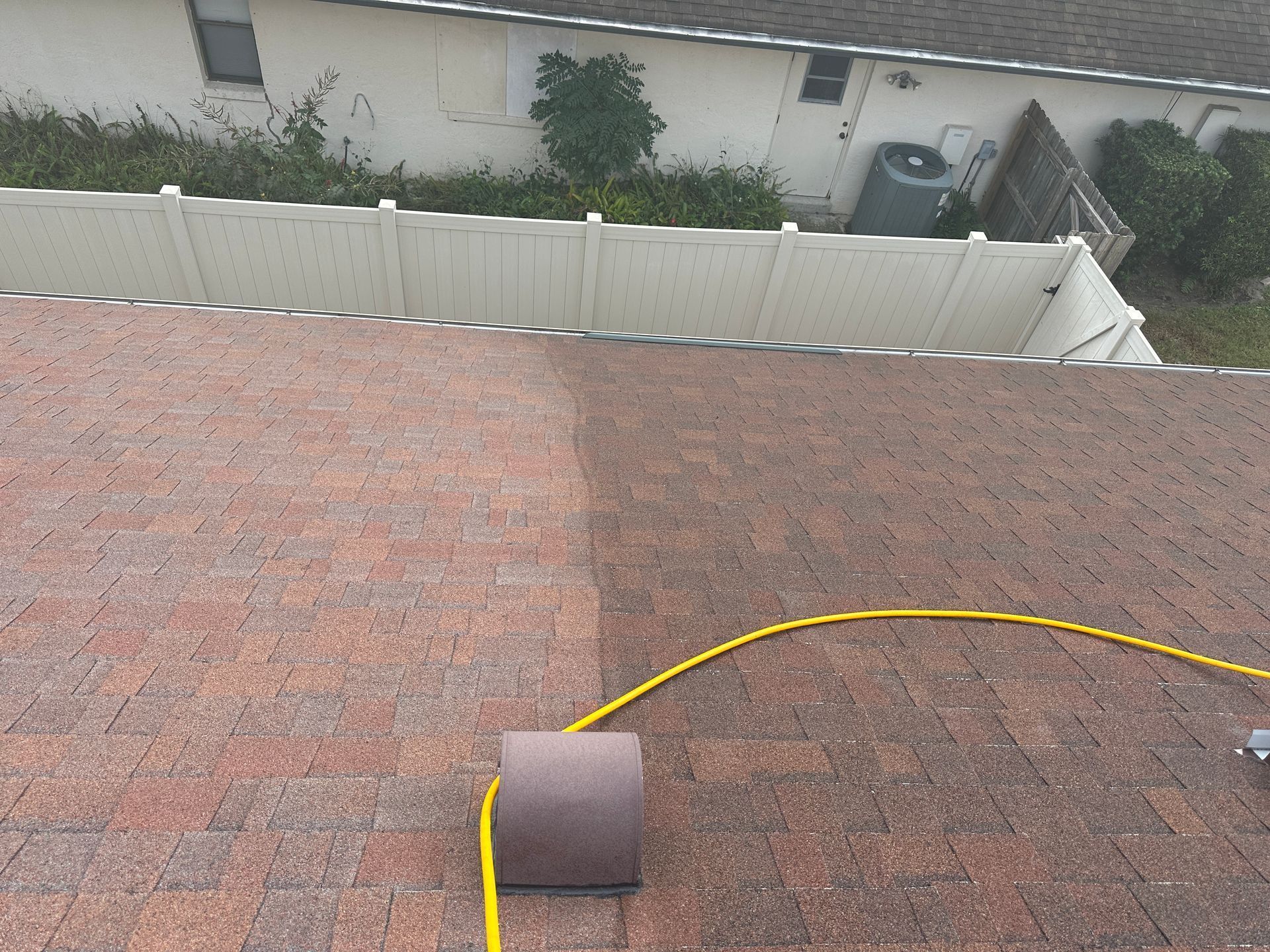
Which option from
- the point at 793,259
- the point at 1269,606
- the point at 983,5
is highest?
the point at 983,5

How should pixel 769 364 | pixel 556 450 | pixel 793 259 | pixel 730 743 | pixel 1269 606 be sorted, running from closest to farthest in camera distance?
pixel 730 743
pixel 1269 606
pixel 556 450
pixel 769 364
pixel 793 259

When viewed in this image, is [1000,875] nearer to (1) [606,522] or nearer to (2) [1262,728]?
(2) [1262,728]

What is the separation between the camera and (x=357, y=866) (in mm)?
2141

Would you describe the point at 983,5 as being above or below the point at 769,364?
above

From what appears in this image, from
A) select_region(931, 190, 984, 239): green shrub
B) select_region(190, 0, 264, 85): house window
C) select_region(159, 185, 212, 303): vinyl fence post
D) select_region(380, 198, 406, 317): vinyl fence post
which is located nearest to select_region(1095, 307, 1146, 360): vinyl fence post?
select_region(931, 190, 984, 239): green shrub

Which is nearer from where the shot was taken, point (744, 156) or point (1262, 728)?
point (1262, 728)

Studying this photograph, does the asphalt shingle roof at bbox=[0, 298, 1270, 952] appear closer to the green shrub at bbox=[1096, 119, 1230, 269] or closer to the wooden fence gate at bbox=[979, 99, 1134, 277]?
the wooden fence gate at bbox=[979, 99, 1134, 277]

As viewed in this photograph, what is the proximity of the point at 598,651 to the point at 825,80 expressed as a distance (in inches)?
467

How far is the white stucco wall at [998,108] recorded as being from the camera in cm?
1128

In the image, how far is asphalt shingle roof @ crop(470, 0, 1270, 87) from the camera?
977cm

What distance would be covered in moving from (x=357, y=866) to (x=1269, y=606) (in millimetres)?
4893

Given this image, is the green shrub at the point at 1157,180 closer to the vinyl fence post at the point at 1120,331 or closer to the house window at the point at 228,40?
the vinyl fence post at the point at 1120,331

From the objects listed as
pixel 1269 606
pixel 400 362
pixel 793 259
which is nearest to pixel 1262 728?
pixel 1269 606

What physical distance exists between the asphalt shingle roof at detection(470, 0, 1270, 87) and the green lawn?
3.85 m
